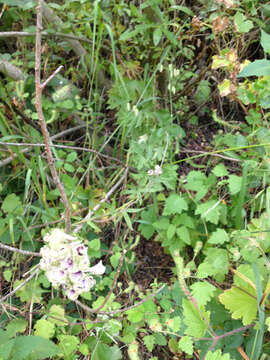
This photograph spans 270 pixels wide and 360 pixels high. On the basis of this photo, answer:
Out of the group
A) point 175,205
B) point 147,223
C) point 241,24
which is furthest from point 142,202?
point 241,24

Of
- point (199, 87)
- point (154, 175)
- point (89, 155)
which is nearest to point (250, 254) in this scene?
point (154, 175)

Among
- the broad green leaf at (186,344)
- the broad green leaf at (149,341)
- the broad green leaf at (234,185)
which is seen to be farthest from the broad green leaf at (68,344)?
the broad green leaf at (234,185)

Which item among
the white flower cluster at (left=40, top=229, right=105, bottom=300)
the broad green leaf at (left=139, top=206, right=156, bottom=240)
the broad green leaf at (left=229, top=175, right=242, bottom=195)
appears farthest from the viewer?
the broad green leaf at (left=139, top=206, right=156, bottom=240)

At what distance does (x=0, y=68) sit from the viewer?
5.42 ft

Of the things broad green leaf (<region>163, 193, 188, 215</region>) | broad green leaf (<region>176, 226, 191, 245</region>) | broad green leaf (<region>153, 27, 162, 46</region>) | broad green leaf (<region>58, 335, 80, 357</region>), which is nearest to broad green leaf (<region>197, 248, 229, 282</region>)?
broad green leaf (<region>176, 226, 191, 245</region>)

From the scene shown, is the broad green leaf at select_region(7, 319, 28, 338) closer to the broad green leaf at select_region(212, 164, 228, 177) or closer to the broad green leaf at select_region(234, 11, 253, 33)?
the broad green leaf at select_region(212, 164, 228, 177)

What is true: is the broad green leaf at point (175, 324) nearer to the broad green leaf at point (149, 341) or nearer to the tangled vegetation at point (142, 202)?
the tangled vegetation at point (142, 202)

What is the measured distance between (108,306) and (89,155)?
2.75 feet

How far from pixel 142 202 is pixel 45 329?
773mm

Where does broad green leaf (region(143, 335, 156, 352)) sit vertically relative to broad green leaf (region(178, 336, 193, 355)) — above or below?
below

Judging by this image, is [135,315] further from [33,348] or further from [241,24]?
[241,24]

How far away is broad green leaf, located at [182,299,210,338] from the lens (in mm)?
1086

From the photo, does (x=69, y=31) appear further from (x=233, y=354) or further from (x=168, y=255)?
(x=233, y=354)

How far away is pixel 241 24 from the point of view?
1433 millimetres
